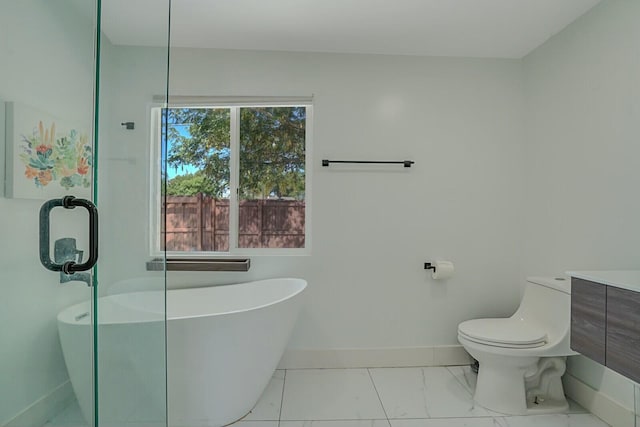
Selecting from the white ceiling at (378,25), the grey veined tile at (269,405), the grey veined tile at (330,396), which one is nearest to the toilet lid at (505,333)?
the grey veined tile at (330,396)

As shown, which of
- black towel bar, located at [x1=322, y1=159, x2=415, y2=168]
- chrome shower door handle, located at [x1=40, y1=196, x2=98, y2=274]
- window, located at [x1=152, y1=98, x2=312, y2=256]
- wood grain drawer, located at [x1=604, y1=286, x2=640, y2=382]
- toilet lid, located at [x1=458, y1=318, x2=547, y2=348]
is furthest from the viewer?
window, located at [x1=152, y1=98, x2=312, y2=256]

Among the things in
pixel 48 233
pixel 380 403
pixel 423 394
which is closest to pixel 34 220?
A: pixel 48 233

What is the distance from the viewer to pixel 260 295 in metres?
2.48

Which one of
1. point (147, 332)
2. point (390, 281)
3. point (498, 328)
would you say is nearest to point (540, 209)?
point (498, 328)

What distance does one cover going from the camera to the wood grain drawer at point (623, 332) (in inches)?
51.9

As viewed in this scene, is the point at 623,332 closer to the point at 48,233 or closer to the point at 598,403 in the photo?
the point at 598,403

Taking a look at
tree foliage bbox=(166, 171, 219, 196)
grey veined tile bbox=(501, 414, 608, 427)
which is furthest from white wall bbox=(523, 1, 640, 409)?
tree foliage bbox=(166, 171, 219, 196)

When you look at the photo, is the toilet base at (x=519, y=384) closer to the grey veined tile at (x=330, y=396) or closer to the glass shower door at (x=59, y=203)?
the grey veined tile at (x=330, y=396)

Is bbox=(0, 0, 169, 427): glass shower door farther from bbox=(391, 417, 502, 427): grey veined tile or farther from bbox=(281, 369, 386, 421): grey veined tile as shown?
bbox=(391, 417, 502, 427): grey veined tile

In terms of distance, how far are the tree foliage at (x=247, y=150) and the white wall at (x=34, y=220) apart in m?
1.64

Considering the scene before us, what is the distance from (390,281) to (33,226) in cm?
215

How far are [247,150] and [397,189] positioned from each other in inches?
46.0

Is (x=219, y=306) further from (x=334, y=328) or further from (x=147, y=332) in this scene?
(x=147, y=332)

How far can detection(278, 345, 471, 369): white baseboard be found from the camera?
8.38 feet
